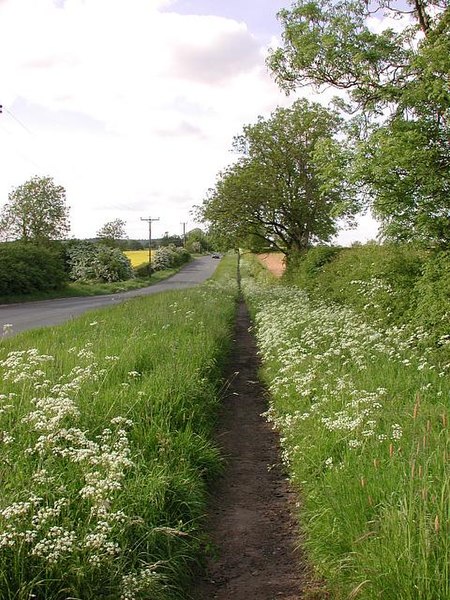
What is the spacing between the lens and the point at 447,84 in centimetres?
970

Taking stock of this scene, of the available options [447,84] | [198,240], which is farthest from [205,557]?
[198,240]

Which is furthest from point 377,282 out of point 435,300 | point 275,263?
point 275,263

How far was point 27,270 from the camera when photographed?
38781 millimetres

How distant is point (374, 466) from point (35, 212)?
51.8 metres

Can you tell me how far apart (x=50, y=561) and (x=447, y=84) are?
961 centimetres

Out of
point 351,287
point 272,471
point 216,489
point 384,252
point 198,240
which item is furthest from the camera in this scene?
point 198,240

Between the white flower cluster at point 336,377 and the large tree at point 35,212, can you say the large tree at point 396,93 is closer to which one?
the white flower cluster at point 336,377

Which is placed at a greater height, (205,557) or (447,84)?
(447,84)

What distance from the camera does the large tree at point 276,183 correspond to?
96.5 ft

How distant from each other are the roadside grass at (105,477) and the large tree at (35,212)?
46.1 metres

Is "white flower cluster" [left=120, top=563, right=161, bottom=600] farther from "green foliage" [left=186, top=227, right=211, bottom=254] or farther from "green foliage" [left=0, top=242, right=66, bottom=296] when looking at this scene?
"green foliage" [left=186, top=227, right=211, bottom=254]

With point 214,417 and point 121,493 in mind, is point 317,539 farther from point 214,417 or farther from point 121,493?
point 214,417

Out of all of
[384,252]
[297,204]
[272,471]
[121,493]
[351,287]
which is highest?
[297,204]

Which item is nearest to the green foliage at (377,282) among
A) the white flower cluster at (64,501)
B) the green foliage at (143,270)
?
the white flower cluster at (64,501)
